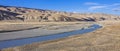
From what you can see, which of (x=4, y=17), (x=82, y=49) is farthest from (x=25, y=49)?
(x=4, y=17)

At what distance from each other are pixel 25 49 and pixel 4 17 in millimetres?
127989

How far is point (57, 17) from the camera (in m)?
160

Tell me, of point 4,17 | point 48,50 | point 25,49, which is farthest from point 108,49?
point 4,17

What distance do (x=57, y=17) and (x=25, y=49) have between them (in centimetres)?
13714

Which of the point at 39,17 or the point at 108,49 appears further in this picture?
the point at 39,17

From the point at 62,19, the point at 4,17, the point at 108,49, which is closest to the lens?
the point at 108,49

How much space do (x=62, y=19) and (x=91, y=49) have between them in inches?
5404

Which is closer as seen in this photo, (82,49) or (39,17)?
(82,49)

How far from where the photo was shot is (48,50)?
22.5 metres

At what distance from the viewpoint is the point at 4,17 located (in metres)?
147

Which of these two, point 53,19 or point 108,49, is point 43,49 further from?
point 53,19

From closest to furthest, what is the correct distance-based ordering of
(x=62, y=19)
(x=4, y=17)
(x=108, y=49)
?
(x=108, y=49), (x=4, y=17), (x=62, y=19)

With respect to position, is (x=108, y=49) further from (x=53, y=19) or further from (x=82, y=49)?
(x=53, y=19)

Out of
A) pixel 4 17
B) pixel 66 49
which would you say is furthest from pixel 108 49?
pixel 4 17
